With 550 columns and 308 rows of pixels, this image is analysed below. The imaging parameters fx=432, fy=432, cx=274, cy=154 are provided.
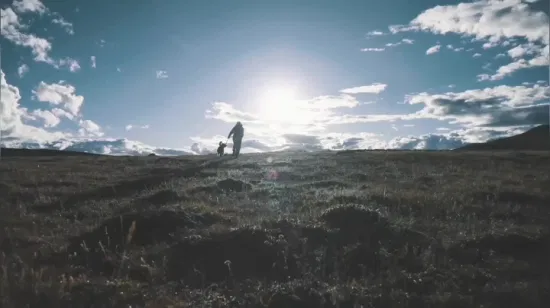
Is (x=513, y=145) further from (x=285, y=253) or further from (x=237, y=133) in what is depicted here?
(x=285, y=253)

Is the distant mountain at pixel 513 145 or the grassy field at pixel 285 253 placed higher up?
the distant mountain at pixel 513 145

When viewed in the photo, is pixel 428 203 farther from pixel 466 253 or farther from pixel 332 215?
pixel 466 253

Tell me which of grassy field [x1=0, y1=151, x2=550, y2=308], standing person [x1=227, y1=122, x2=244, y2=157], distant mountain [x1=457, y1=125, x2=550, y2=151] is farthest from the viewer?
distant mountain [x1=457, y1=125, x2=550, y2=151]

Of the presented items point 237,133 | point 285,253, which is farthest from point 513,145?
point 285,253

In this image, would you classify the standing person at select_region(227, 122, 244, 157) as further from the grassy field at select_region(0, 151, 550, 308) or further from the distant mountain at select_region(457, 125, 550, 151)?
the distant mountain at select_region(457, 125, 550, 151)

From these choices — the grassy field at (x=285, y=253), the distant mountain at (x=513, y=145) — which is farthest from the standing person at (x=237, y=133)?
the distant mountain at (x=513, y=145)

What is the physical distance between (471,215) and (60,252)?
10.8 m

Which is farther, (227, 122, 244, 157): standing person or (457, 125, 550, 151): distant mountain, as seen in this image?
(457, 125, 550, 151): distant mountain

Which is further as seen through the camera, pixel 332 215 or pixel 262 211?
pixel 262 211

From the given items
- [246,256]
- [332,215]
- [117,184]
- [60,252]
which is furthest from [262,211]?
[117,184]

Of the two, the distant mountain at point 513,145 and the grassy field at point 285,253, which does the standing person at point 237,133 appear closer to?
the grassy field at point 285,253

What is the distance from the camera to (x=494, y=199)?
15.3 m

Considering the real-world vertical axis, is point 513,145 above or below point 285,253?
above

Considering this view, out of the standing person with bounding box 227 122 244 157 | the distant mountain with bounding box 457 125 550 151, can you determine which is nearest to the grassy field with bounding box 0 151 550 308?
the standing person with bounding box 227 122 244 157
